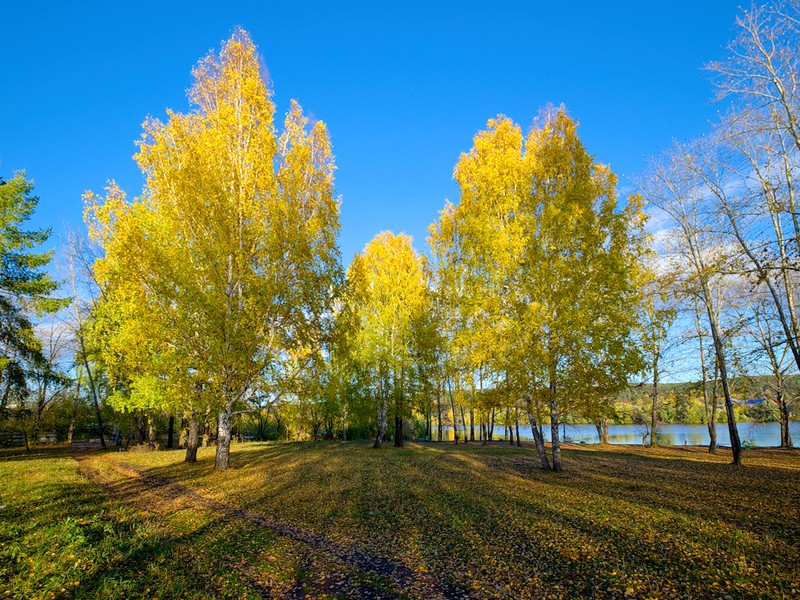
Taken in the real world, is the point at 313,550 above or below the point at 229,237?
below

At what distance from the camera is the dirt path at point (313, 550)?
5.15 m

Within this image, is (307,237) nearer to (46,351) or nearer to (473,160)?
(473,160)

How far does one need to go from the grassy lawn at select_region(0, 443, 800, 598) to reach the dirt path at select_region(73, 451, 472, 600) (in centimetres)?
4

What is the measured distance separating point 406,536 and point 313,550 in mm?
1797

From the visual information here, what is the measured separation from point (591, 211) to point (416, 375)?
1479 cm

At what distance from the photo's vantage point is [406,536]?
7.34 m

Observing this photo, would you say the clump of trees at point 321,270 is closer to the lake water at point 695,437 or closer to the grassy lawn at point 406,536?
the grassy lawn at point 406,536

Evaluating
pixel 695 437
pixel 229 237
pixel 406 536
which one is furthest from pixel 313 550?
pixel 695 437

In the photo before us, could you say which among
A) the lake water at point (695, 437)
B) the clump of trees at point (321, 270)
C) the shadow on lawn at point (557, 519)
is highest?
the clump of trees at point (321, 270)

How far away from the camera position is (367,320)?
24219 millimetres

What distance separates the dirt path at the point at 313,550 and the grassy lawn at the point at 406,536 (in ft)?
0.12

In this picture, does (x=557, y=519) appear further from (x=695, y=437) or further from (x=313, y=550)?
(x=695, y=437)

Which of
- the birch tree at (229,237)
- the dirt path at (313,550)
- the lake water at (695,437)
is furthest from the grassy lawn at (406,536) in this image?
the lake water at (695,437)

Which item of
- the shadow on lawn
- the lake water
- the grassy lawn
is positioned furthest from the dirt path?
the lake water
